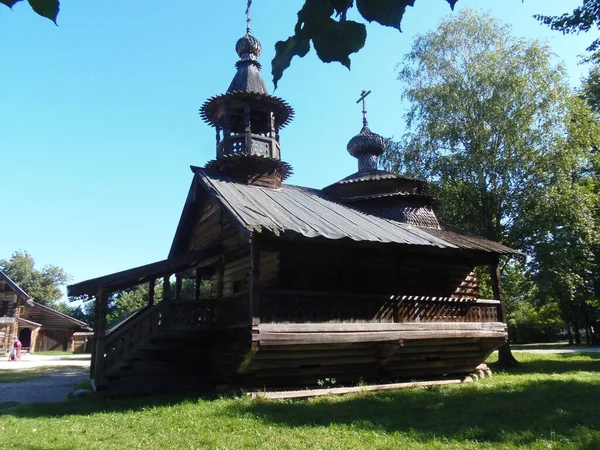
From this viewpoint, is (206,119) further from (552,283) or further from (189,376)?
(552,283)

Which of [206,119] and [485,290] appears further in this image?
[485,290]

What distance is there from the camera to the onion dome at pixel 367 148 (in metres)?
19.7

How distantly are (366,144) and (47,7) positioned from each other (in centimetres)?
1846

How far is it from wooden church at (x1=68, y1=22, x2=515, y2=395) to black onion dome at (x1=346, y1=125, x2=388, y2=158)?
8.81 ft

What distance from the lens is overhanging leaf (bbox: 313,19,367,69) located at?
2.28 meters

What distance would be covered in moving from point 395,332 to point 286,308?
3337mm

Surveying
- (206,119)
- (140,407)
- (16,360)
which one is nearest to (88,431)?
(140,407)

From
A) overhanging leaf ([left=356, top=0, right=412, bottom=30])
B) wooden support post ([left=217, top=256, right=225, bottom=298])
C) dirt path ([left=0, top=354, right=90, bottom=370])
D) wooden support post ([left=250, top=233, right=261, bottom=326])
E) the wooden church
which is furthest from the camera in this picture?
dirt path ([left=0, top=354, right=90, bottom=370])

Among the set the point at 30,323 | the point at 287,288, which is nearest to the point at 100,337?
the point at 287,288

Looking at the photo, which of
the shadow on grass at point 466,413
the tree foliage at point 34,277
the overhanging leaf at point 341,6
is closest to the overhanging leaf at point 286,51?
the overhanging leaf at point 341,6

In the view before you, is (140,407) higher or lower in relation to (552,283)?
lower

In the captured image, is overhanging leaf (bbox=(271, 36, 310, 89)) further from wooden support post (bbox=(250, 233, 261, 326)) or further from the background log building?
the background log building

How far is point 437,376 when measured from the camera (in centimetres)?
1450

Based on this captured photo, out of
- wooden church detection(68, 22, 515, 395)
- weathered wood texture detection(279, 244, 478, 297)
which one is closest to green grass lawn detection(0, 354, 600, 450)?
wooden church detection(68, 22, 515, 395)
